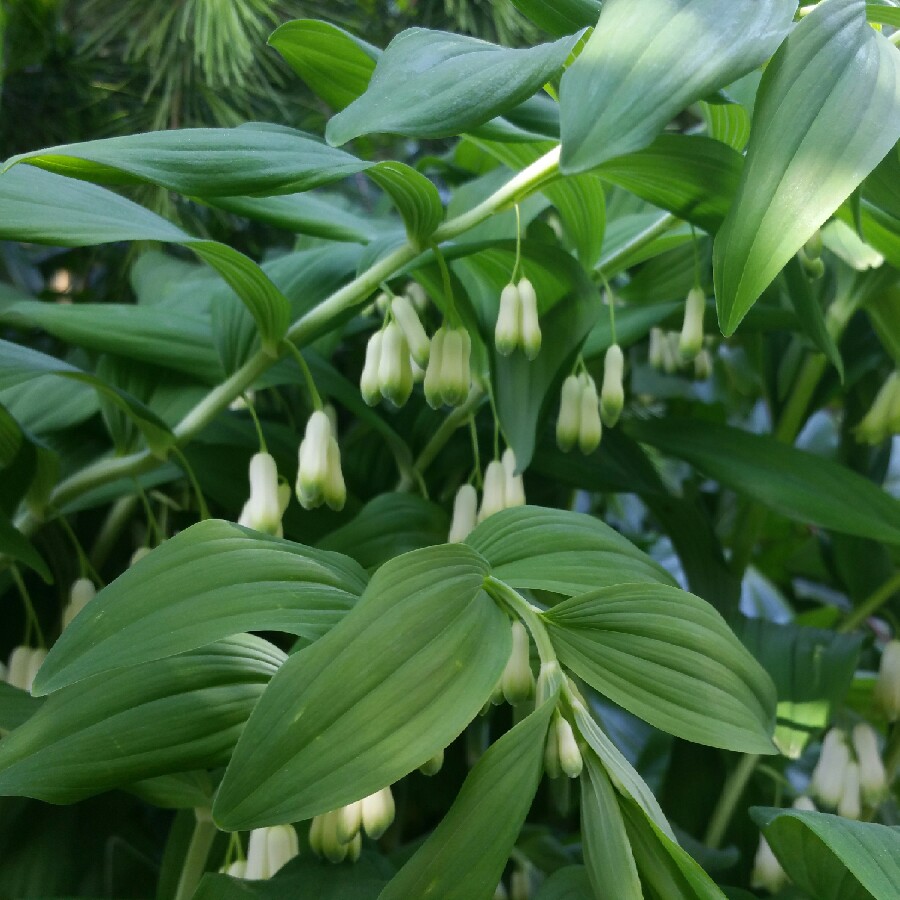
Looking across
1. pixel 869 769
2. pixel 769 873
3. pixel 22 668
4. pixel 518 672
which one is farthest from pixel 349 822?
pixel 869 769

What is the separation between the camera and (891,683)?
1.01 meters

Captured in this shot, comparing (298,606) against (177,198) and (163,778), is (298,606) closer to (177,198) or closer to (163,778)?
(163,778)

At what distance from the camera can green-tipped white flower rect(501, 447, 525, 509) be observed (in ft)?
2.82

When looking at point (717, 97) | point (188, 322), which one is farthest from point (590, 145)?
point (188, 322)

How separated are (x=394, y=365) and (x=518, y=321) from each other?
102 millimetres

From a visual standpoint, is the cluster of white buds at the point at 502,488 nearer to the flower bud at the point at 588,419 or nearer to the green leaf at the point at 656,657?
the flower bud at the point at 588,419

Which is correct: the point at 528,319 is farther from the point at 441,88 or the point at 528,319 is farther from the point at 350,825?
the point at 350,825

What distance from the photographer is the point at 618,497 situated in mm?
1689

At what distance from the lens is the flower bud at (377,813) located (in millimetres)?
634

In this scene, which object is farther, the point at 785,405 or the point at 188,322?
the point at 785,405

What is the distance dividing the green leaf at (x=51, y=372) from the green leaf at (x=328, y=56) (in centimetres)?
28

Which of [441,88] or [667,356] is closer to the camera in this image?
[441,88]

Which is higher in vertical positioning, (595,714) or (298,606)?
(298,606)

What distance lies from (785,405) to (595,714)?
49cm
